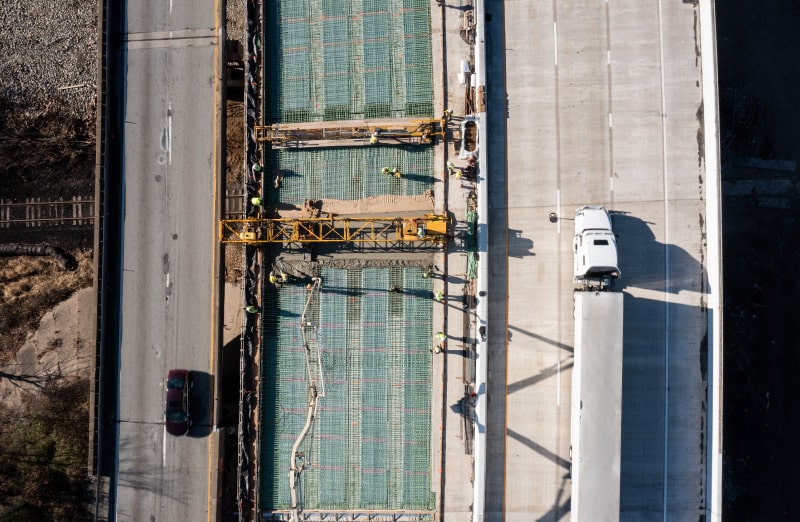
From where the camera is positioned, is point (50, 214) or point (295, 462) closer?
point (295, 462)

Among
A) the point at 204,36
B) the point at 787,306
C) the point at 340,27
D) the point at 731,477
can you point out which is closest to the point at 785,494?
the point at 731,477

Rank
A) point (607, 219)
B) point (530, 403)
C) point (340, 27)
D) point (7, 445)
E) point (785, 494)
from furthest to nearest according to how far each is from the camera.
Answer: point (7, 445) → point (785, 494) → point (340, 27) → point (530, 403) → point (607, 219)

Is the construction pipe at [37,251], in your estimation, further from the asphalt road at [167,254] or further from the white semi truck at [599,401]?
the white semi truck at [599,401]

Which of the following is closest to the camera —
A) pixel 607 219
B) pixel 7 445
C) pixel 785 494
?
pixel 607 219

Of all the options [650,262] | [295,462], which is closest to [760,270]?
[650,262]

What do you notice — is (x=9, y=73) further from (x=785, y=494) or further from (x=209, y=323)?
(x=785, y=494)

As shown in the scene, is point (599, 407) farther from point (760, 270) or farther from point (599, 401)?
point (760, 270)

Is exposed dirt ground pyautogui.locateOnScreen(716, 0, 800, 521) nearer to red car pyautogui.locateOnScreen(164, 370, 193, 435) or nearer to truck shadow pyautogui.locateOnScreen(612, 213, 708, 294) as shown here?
truck shadow pyautogui.locateOnScreen(612, 213, 708, 294)

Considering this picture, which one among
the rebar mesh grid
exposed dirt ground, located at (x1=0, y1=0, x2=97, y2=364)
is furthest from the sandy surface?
the rebar mesh grid
